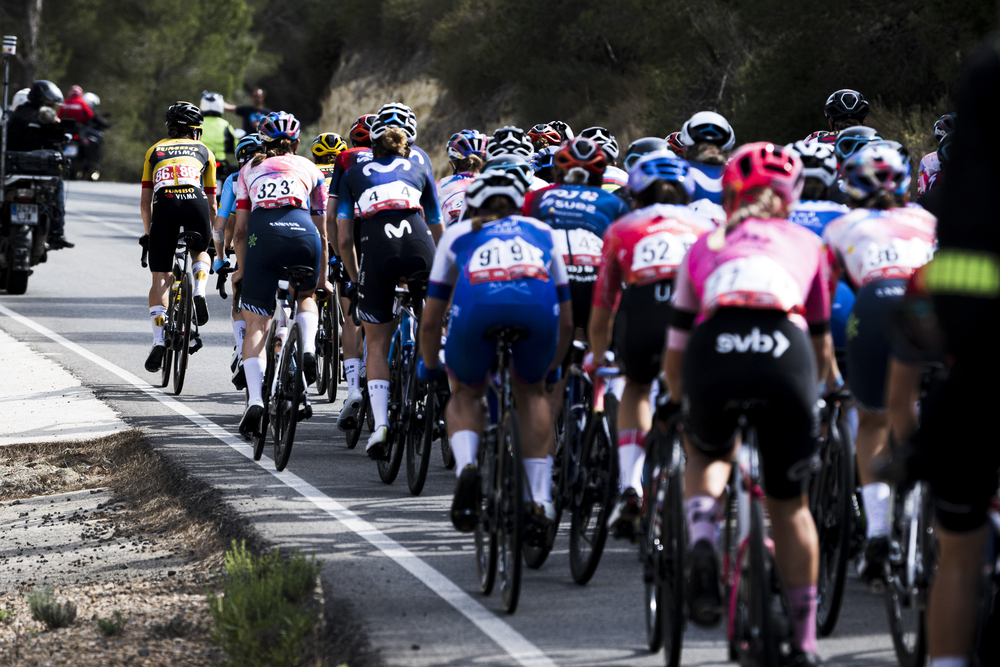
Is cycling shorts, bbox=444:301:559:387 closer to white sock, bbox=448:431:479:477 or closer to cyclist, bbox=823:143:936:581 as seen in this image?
white sock, bbox=448:431:479:477

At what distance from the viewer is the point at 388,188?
9.20 m

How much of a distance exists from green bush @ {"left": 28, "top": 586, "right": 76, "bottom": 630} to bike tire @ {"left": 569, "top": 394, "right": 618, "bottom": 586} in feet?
8.82

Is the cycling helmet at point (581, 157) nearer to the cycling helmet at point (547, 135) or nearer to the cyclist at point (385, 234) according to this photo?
the cyclist at point (385, 234)

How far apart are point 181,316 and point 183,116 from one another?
70.7 inches

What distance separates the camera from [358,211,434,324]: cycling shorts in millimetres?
9133

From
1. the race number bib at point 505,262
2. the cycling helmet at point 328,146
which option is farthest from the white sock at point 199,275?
the race number bib at point 505,262

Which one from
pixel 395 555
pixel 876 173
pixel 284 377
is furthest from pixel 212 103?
pixel 876 173

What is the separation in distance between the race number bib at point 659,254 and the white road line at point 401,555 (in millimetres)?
1715

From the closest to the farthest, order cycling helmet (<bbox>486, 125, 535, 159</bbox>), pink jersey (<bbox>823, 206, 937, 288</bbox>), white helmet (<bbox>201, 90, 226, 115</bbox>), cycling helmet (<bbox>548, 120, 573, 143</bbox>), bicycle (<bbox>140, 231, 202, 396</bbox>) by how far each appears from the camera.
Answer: pink jersey (<bbox>823, 206, 937, 288</bbox>)
cycling helmet (<bbox>486, 125, 535, 159</bbox>)
cycling helmet (<bbox>548, 120, 573, 143</bbox>)
bicycle (<bbox>140, 231, 202, 396</bbox>)
white helmet (<bbox>201, 90, 226, 115</bbox>)

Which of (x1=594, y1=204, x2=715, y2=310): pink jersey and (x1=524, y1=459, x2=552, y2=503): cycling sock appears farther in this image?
(x1=524, y1=459, x2=552, y2=503): cycling sock

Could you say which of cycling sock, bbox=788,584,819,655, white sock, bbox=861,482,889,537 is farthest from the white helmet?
cycling sock, bbox=788,584,819,655

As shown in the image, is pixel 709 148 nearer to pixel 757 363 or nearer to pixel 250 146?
pixel 757 363

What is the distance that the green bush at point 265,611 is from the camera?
5.91 meters

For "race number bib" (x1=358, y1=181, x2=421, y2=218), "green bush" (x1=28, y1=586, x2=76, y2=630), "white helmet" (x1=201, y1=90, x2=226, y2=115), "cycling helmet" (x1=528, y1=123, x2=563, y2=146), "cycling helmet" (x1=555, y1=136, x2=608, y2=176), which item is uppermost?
"white helmet" (x1=201, y1=90, x2=226, y2=115)
